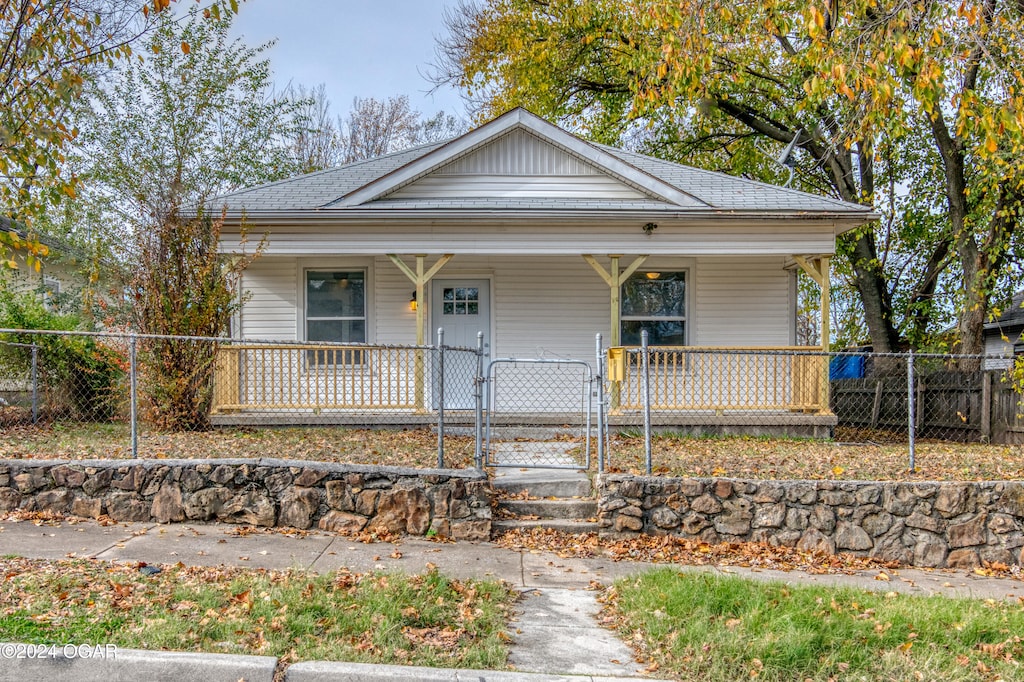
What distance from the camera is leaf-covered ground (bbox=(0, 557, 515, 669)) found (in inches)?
155

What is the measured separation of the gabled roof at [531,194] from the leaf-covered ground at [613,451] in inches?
130

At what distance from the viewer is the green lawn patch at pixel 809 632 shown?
402 cm

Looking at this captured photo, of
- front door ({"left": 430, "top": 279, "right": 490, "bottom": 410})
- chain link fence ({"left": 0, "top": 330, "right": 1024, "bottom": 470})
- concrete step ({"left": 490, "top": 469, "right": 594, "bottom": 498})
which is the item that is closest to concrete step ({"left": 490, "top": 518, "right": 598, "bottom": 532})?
concrete step ({"left": 490, "top": 469, "right": 594, "bottom": 498})

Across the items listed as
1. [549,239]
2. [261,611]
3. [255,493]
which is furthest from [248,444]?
[549,239]

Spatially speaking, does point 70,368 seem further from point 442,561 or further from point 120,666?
point 120,666

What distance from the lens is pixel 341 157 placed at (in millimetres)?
30281

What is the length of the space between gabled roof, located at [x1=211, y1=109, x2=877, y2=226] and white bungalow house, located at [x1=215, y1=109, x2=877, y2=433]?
0.03 m

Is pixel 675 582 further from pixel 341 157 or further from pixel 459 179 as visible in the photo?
pixel 341 157

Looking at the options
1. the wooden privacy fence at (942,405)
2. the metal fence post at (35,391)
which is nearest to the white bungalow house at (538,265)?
the metal fence post at (35,391)

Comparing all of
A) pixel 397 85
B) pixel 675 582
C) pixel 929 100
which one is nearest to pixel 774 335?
pixel 929 100

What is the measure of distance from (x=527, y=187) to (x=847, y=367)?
A: 11683mm

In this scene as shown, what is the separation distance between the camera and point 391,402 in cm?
1096

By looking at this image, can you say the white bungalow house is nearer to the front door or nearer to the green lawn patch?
the front door

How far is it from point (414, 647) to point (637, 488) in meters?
3.17
